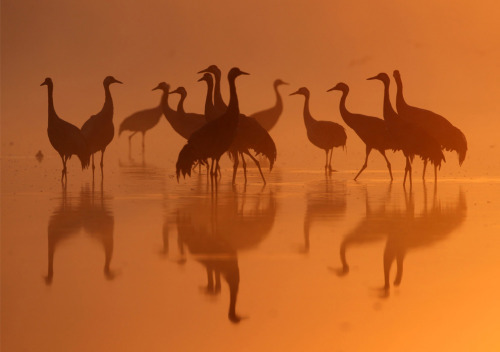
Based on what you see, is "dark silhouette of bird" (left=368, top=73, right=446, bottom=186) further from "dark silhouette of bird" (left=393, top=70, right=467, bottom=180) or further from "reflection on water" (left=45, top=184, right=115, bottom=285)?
"reflection on water" (left=45, top=184, right=115, bottom=285)

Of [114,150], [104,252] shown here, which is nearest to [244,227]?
[104,252]

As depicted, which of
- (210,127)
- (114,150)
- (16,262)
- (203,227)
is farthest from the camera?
(114,150)

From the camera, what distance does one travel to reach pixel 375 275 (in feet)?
32.4

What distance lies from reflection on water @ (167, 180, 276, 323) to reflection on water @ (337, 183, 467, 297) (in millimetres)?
994

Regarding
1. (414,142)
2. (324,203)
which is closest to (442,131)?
(414,142)

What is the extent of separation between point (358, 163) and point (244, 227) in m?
13.6

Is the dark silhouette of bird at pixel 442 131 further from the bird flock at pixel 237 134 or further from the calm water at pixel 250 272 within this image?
the calm water at pixel 250 272

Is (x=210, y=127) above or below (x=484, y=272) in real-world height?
above

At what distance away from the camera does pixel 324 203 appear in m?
15.9

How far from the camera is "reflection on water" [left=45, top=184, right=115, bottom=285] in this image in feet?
36.0

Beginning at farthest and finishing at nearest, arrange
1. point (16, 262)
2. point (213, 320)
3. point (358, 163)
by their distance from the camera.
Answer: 1. point (358, 163)
2. point (16, 262)
3. point (213, 320)

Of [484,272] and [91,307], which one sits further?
[484,272]

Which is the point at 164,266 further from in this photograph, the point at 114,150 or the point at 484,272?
the point at 114,150

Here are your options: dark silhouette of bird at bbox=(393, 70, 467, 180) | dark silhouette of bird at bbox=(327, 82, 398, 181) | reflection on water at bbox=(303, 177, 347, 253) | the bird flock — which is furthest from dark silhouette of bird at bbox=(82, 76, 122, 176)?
dark silhouette of bird at bbox=(393, 70, 467, 180)
